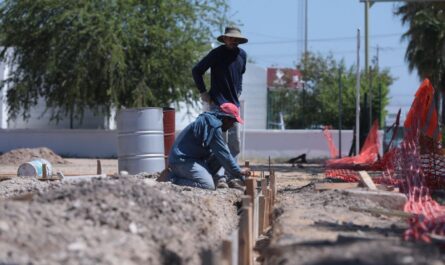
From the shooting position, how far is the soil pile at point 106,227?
4.70 meters

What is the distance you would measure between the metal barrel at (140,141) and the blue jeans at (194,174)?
7.58 ft

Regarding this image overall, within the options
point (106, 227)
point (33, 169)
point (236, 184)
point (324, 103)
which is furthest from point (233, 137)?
point (324, 103)

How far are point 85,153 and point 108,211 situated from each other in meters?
23.2

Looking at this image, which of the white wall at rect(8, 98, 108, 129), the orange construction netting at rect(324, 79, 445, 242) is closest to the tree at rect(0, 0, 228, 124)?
the white wall at rect(8, 98, 108, 129)

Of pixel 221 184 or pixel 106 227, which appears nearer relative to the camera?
pixel 106 227

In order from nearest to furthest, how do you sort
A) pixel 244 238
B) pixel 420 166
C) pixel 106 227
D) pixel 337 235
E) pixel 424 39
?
1. pixel 106 227
2. pixel 244 238
3. pixel 337 235
4. pixel 420 166
5. pixel 424 39

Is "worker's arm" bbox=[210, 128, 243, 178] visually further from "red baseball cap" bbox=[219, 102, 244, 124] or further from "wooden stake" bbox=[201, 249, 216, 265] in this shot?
"wooden stake" bbox=[201, 249, 216, 265]

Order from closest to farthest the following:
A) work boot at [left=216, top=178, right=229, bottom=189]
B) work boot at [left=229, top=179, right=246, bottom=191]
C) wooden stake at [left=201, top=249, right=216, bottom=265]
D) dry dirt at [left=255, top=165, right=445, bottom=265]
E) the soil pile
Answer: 1. wooden stake at [left=201, top=249, right=216, bottom=265]
2. the soil pile
3. dry dirt at [left=255, top=165, right=445, bottom=265]
4. work boot at [left=216, top=178, right=229, bottom=189]
5. work boot at [left=229, top=179, right=246, bottom=191]

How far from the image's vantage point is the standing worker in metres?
10.1

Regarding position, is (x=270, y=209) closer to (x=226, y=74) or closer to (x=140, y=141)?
(x=226, y=74)

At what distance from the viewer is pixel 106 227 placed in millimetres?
5414

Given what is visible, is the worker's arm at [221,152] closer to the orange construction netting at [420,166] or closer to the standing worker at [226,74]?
the standing worker at [226,74]

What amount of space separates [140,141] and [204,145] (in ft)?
8.76

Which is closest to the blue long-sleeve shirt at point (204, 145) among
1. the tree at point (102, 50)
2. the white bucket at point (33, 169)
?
the white bucket at point (33, 169)
